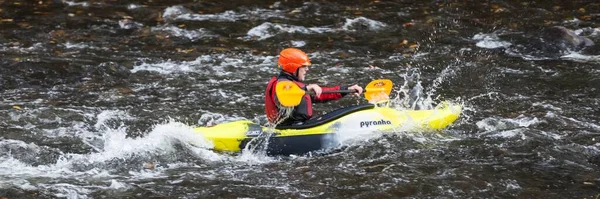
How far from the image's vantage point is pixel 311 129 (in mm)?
8164

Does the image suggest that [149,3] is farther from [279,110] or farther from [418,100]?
[279,110]

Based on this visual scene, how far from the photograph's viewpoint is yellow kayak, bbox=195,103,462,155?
26.6 ft

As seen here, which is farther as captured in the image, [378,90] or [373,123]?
[378,90]

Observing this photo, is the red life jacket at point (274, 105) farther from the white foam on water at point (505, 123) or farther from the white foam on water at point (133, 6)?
the white foam on water at point (133, 6)

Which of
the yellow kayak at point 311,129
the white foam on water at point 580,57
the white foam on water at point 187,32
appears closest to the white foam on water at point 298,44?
the white foam on water at point 187,32

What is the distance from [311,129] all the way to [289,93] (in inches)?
17.8

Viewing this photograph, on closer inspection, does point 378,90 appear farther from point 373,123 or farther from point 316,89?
point 316,89

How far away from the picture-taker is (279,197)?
7.01m

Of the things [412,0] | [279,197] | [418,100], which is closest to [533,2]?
[412,0]

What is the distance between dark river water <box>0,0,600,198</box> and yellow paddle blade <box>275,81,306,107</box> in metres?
0.55

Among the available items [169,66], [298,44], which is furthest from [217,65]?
[298,44]

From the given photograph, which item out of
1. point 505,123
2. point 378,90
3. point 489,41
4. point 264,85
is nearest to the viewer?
point 378,90

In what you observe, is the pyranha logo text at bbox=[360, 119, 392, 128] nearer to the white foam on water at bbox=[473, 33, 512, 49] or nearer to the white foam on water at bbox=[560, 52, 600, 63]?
the white foam on water at bbox=[560, 52, 600, 63]

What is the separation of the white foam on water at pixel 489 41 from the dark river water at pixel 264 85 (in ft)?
0.17
